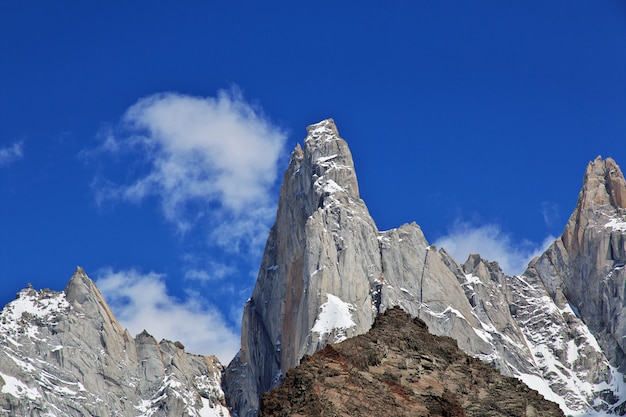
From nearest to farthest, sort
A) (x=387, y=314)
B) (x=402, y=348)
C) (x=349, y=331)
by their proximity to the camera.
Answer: (x=402, y=348), (x=387, y=314), (x=349, y=331)

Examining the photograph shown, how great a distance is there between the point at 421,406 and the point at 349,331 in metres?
127

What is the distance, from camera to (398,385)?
245ft

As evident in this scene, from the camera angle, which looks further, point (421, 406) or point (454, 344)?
point (454, 344)

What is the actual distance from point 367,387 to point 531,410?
9.09m

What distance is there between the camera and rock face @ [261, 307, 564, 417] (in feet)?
232

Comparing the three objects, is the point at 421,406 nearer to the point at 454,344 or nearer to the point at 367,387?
the point at 367,387

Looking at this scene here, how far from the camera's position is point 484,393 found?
75.7 meters

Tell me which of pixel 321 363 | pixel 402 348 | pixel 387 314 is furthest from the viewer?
pixel 387 314

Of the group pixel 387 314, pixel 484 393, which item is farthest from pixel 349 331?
pixel 484 393

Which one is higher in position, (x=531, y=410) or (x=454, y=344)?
(x=454, y=344)

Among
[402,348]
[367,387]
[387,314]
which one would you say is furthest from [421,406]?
[387,314]

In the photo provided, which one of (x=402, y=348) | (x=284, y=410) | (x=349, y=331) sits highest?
(x=349, y=331)

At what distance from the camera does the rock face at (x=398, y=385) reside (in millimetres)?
70750

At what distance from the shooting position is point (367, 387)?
73000 mm
